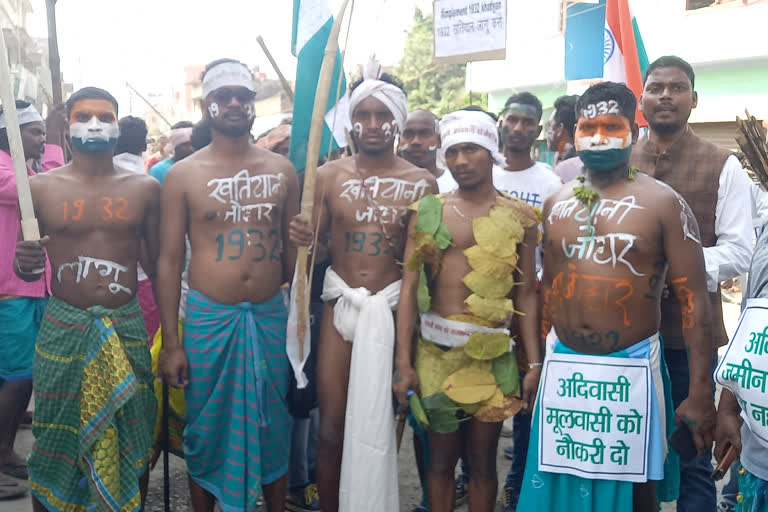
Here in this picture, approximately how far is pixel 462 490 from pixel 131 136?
358 centimetres

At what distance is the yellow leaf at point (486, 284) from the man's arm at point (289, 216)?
962mm

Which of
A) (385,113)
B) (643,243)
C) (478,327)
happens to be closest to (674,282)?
(643,243)

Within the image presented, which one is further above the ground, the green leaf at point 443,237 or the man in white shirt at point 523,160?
the man in white shirt at point 523,160

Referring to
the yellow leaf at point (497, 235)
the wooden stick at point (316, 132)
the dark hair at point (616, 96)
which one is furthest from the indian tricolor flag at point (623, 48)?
the wooden stick at point (316, 132)

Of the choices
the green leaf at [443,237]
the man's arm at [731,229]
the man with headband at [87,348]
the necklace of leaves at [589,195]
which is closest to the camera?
the necklace of leaves at [589,195]

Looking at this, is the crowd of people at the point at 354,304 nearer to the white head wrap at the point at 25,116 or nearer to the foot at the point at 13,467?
the foot at the point at 13,467

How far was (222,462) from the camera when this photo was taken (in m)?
3.76

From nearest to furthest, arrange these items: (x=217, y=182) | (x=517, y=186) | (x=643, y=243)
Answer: (x=643, y=243), (x=217, y=182), (x=517, y=186)

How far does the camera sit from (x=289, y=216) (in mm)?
3898

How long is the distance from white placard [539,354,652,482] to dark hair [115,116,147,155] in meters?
4.03

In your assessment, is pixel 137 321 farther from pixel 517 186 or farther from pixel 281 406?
pixel 517 186

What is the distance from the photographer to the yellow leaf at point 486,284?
11.3 ft

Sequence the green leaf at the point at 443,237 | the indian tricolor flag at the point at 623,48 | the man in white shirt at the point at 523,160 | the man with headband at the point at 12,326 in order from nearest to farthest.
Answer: the green leaf at the point at 443,237
the man with headband at the point at 12,326
the man in white shirt at the point at 523,160
the indian tricolor flag at the point at 623,48

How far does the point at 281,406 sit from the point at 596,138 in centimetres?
198
